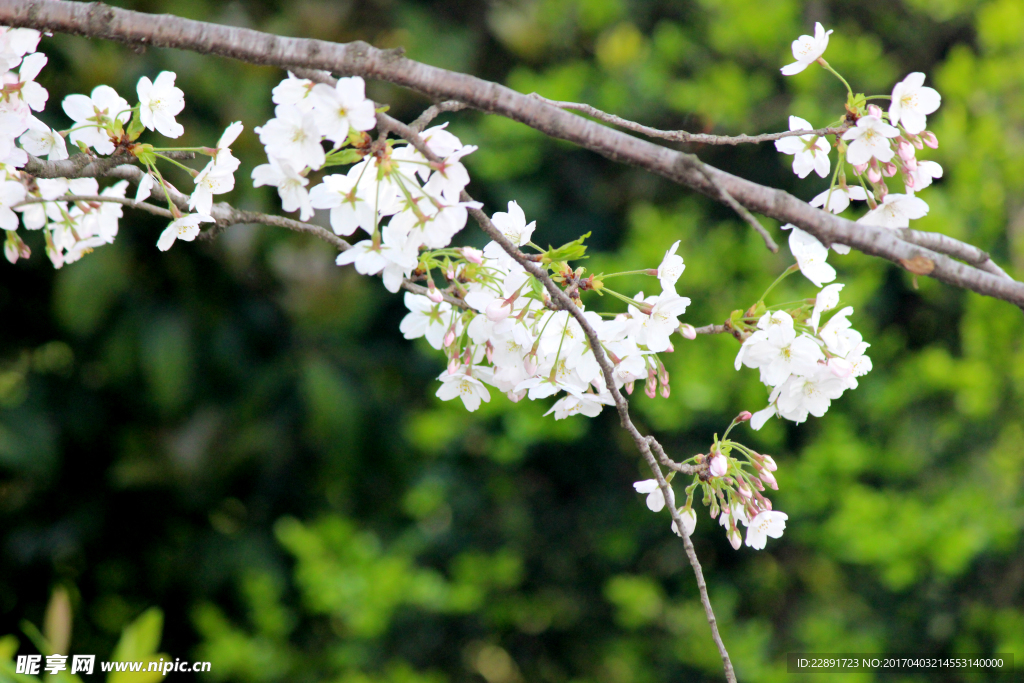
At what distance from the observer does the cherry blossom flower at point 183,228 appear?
0.63m

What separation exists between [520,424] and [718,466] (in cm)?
96

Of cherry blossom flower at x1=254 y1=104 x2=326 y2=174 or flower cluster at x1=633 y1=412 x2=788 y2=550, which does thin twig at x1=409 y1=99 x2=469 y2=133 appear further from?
flower cluster at x1=633 y1=412 x2=788 y2=550

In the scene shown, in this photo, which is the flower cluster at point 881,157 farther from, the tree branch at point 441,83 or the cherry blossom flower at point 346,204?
the cherry blossom flower at point 346,204

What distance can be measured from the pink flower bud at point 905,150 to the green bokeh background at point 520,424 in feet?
2.88

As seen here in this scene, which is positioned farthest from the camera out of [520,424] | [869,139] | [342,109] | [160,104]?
[520,424]

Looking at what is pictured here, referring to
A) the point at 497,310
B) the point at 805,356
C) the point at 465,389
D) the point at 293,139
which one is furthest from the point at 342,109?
the point at 805,356

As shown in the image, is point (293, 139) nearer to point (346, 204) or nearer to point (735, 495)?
point (346, 204)

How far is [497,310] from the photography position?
612mm

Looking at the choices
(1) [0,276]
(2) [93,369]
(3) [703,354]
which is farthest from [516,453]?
(1) [0,276]

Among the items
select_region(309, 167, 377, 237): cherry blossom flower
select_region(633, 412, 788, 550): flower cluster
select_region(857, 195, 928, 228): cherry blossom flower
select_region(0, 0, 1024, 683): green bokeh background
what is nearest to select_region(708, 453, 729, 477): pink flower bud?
select_region(633, 412, 788, 550): flower cluster

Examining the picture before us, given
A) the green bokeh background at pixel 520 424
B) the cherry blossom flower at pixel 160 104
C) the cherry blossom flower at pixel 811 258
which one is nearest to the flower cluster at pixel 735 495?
the cherry blossom flower at pixel 811 258

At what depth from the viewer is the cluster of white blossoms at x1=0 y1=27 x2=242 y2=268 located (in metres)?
0.65

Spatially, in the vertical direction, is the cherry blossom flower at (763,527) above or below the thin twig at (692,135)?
below

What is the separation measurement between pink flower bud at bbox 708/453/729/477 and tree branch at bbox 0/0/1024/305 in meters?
0.19
